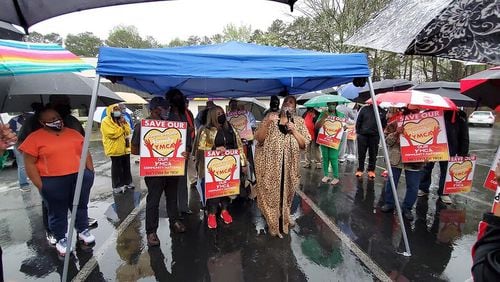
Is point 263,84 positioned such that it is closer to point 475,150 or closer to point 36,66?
point 36,66

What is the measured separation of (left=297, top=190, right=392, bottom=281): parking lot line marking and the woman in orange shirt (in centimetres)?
342

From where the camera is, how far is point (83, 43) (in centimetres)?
5178

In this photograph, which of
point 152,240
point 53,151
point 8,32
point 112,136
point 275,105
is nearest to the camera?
point 8,32

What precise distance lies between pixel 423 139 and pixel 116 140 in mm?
5329

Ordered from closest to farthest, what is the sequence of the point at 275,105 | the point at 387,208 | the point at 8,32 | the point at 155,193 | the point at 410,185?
the point at 8,32
the point at 155,193
the point at 275,105
the point at 410,185
the point at 387,208

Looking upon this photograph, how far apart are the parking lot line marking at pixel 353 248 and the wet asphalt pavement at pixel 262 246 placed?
0.01m

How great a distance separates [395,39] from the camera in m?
1.47

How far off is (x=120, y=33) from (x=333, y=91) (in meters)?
51.6

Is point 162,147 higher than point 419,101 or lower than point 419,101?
lower

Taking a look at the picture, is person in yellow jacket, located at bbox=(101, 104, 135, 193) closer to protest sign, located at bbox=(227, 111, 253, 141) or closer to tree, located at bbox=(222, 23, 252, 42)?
protest sign, located at bbox=(227, 111, 253, 141)

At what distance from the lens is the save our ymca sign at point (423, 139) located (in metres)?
4.12

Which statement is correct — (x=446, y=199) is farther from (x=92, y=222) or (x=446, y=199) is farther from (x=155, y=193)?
(x=92, y=222)

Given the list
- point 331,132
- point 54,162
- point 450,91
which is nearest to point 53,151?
point 54,162

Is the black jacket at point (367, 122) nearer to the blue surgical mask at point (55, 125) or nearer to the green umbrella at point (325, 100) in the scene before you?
the green umbrella at point (325, 100)
